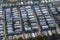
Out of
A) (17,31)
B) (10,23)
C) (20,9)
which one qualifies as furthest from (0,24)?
(20,9)

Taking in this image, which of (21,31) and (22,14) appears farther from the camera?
(22,14)

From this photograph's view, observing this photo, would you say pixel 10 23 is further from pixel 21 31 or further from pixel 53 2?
pixel 53 2

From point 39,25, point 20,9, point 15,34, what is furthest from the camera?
point 20,9

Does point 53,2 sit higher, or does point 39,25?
point 53,2

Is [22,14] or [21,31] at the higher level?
[22,14]

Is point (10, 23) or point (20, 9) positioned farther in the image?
point (20, 9)

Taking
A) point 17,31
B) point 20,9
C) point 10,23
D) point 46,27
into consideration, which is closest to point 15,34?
point 17,31

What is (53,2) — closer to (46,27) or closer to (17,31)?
(46,27)

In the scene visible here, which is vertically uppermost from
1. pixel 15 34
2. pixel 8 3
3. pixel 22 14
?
pixel 8 3

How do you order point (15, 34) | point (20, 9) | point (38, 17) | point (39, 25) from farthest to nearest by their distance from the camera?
1. point (20, 9)
2. point (38, 17)
3. point (39, 25)
4. point (15, 34)
